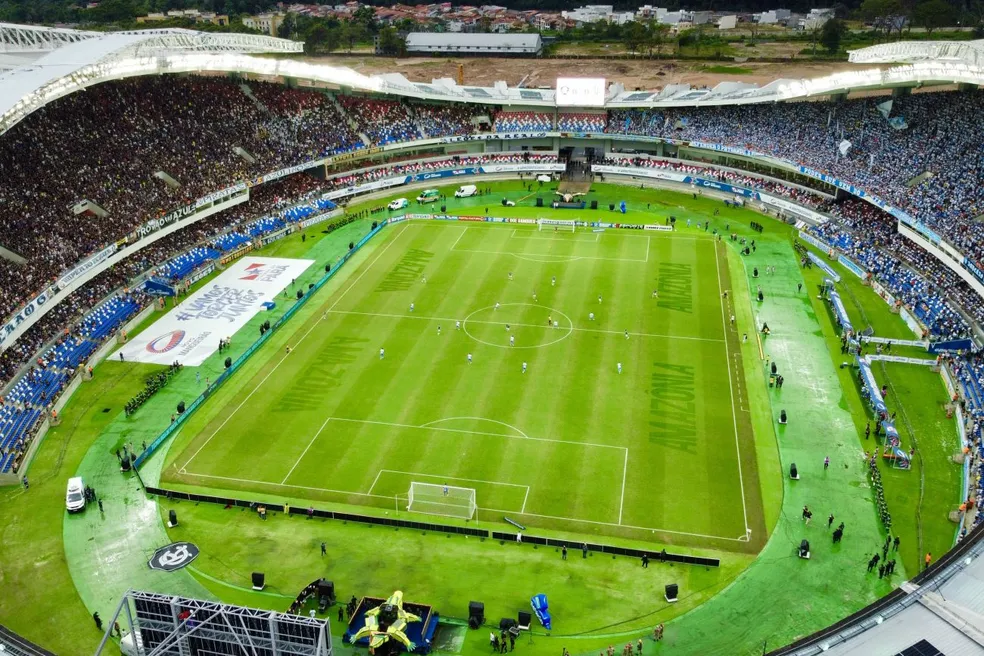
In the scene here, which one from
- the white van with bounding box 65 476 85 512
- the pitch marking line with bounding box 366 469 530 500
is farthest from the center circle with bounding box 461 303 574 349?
the white van with bounding box 65 476 85 512

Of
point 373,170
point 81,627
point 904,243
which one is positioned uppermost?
point 373,170

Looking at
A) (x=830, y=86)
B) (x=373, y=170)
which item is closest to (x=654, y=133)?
(x=830, y=86)

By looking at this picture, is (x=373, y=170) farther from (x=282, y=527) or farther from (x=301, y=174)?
(x=282, y=527)

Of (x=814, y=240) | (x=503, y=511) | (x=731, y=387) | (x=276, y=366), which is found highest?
(x=814, y=240)

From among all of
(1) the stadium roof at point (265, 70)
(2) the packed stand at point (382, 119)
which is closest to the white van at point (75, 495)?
(1) the stadium roof at point (265, 70)

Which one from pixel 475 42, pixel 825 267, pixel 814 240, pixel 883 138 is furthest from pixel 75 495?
pixel 475 42

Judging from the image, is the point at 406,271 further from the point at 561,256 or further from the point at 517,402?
the point at 517,402

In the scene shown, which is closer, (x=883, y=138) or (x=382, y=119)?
(x=883, y=138)
